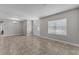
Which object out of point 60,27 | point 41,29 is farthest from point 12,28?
point 60,27

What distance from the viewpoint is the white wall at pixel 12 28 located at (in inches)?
150

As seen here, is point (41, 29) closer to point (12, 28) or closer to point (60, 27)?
point (60, 27)

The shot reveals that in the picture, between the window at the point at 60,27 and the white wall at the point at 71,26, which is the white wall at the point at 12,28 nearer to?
the white wall at the point at 71,26

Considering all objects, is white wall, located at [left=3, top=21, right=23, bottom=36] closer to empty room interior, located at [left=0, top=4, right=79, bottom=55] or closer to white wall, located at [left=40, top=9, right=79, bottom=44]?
empty room interior, located at [left=0, top=4, right=79, bottom=55]

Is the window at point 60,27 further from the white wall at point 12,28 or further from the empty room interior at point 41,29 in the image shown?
the white wall at point 12,28

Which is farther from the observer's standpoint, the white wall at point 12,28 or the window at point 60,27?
the window at point 60,27

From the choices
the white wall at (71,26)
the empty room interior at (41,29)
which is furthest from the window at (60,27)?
the white wall at (71,26)

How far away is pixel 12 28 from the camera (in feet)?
12.8

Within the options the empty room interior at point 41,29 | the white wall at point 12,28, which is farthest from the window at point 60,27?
the white wall at point 12,28

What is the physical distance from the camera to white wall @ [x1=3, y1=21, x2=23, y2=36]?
3.80 m

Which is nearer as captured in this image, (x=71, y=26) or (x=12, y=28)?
(x=12, y=28)

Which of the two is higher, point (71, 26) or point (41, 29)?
point (71, 26)

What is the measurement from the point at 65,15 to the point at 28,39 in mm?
2466
